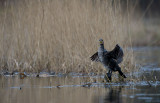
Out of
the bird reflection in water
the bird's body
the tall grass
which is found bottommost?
the bird reflection in water

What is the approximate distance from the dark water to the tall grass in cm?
128

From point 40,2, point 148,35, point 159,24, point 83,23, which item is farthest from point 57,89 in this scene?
point 159,24

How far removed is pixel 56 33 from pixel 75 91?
372 cm

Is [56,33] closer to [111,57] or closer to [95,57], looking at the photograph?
[95,57]

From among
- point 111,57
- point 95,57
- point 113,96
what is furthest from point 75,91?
point 95,57

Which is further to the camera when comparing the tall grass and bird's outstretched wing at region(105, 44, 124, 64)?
the tall grass

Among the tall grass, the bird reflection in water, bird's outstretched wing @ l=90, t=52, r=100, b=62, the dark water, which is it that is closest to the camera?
the bird reflection in water

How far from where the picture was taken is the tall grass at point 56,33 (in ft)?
33.3

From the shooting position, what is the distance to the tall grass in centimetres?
1014

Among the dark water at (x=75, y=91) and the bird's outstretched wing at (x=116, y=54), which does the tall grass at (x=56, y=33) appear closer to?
the dark water at (x=75, y=91)

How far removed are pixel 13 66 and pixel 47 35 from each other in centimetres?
126

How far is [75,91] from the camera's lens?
7398 millimetres

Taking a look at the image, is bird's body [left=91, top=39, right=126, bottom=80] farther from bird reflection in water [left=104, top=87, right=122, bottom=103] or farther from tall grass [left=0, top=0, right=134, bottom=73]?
tall grass [left=0, top=0, right=134, bottom=73]

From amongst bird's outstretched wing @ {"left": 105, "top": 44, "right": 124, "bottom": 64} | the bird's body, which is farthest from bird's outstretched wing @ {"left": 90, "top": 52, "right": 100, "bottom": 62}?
bird's outstretched wing @ {"left": 105, "top": 44, "right": 124, "bottom": 64}
